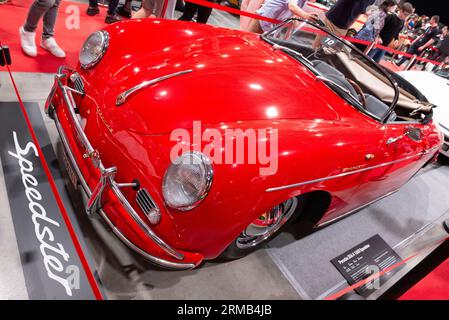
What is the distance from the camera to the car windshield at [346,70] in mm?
2332

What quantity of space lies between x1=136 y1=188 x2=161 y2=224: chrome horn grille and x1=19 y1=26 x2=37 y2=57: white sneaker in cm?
280

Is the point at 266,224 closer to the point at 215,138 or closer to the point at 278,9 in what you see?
the point at 215,138

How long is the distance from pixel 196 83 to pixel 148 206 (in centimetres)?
78

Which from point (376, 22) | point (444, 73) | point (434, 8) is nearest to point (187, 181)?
point (376, 22)

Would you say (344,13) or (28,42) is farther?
(344,13)

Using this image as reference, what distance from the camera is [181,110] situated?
174 cm

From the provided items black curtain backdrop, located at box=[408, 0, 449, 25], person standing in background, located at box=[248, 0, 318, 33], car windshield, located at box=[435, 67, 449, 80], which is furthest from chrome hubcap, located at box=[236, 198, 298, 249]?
black curtain backdrop, located at box=[408, 0, 449, 25]

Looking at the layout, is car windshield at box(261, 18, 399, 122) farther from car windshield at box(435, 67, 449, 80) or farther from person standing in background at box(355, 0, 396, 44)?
car windshield at box(435, 67, 449, 80)

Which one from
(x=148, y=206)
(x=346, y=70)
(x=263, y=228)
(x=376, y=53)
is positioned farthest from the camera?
(x=376, y=53)

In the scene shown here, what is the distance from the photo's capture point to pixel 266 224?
6.32 feet

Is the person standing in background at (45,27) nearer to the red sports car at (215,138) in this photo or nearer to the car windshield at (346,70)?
the red sports car at (215,138)

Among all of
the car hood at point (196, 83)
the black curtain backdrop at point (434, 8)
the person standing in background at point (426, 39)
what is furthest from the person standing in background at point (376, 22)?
the black curtain backdrop at point (434, 8)

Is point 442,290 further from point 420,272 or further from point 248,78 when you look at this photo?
point 248,78
